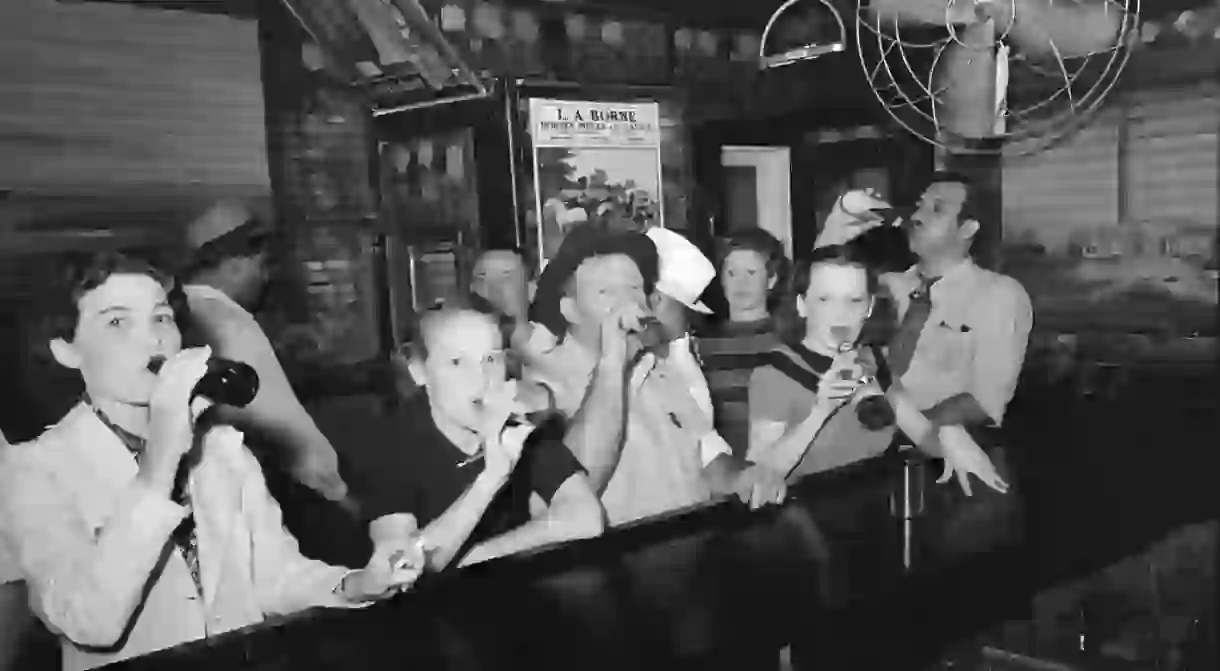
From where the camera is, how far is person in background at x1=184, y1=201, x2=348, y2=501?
4.53ft

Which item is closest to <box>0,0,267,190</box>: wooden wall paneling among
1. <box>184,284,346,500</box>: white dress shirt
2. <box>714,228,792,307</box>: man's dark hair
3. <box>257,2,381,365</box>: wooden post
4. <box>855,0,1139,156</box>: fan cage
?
<box>257,2,381,365</box>: wooden post

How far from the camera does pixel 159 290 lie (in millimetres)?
1348

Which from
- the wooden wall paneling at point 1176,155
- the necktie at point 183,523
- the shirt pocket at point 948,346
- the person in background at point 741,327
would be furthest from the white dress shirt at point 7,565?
the wooden wall paneling at point 1176,155

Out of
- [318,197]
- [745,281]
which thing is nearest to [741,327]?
[745,281]

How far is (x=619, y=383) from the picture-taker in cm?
184

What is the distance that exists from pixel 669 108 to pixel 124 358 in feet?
3.29

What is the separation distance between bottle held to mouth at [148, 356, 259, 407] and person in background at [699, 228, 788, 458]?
85cm

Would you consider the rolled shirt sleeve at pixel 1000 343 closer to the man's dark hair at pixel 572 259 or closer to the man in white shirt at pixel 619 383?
the man in white shirt at pixel 619 383

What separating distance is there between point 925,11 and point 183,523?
1.74 meters

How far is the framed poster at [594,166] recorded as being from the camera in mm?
1733

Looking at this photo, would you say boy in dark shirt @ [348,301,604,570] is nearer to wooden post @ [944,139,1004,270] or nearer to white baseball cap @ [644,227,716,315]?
white baseball cap @ [644,227,716,315]

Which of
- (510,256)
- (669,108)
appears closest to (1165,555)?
(669,108)

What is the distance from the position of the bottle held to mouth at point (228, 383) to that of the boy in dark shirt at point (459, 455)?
0.57ft

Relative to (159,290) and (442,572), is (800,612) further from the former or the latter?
(159,290)
